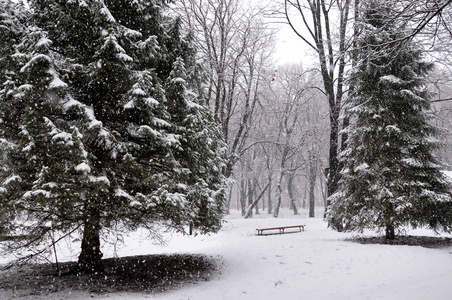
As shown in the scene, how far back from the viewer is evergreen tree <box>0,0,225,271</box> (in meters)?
5.37

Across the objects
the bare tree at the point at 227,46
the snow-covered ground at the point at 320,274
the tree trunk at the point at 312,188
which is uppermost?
the bare tree at the point at 227,46

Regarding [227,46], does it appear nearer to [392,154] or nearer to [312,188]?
[392,154]

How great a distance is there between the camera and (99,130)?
571cm

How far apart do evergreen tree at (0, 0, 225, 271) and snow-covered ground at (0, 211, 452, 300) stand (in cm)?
159

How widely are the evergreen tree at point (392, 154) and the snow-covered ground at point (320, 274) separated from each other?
3.80 feet

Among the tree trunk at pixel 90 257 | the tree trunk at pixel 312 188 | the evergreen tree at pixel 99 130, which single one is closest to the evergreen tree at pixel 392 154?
the evergreen tree at pixel 99 130

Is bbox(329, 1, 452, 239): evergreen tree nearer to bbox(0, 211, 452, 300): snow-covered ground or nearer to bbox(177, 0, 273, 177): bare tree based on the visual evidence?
bbox(0, 211, 452, 300): snow-covered ground

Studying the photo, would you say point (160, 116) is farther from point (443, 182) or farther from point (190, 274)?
point (443, 182)

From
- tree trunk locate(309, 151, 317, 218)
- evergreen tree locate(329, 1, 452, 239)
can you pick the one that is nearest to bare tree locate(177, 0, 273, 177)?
evergreen tree locate(329, 1, 452, 239)

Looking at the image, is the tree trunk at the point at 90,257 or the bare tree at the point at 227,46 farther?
the bare tree at the point at 227,46

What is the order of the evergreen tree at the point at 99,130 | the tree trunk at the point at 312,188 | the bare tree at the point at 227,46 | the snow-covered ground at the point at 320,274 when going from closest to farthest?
the evergreen tree at the point at 99,130, the snow-covered ground at the point at 320,274, the bare tree at the point at 227,46, the tree trunk at the point at 312,188

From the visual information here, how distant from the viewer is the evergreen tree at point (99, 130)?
537 centimetres

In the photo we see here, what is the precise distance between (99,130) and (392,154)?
9563mm

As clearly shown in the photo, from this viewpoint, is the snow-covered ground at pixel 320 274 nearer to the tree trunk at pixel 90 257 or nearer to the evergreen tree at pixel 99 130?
the tree trunk at pixel 90 257
